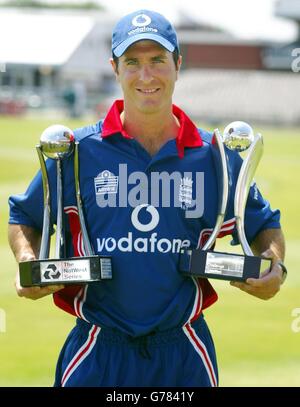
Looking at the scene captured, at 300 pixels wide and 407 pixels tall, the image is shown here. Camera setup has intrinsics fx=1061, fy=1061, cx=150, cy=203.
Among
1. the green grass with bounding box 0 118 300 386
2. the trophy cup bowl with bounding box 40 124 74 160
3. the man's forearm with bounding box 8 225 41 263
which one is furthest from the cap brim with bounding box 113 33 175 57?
the green grass with bounding box 0 118 300 386

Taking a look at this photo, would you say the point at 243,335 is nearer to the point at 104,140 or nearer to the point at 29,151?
the point at 104,140

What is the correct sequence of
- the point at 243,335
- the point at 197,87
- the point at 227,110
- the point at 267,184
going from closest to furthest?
the point at 243,335 → the point at 267,184 → the point at 227,110 → the point at 197,87

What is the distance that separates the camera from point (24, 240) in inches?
160

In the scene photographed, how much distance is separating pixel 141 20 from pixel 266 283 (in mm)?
1100

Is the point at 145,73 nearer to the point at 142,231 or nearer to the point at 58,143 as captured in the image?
the point at 58,143

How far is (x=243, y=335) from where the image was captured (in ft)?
27.8

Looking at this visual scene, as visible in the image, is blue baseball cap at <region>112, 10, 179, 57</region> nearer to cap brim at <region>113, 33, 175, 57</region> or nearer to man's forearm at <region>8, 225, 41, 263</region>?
cap brim at <region>113, 33, 175, 57</region>

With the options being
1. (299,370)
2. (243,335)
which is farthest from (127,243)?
(243,335)

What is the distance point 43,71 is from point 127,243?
72892 mm

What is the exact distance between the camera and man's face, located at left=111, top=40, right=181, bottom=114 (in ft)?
12.9

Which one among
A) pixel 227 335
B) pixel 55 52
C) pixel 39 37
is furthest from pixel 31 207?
pixel 55 52

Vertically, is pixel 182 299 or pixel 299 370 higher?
pixel 182 299

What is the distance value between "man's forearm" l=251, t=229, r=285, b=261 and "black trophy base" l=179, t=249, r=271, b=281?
0.20m

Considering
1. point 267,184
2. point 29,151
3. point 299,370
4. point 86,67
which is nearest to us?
point 299,370
